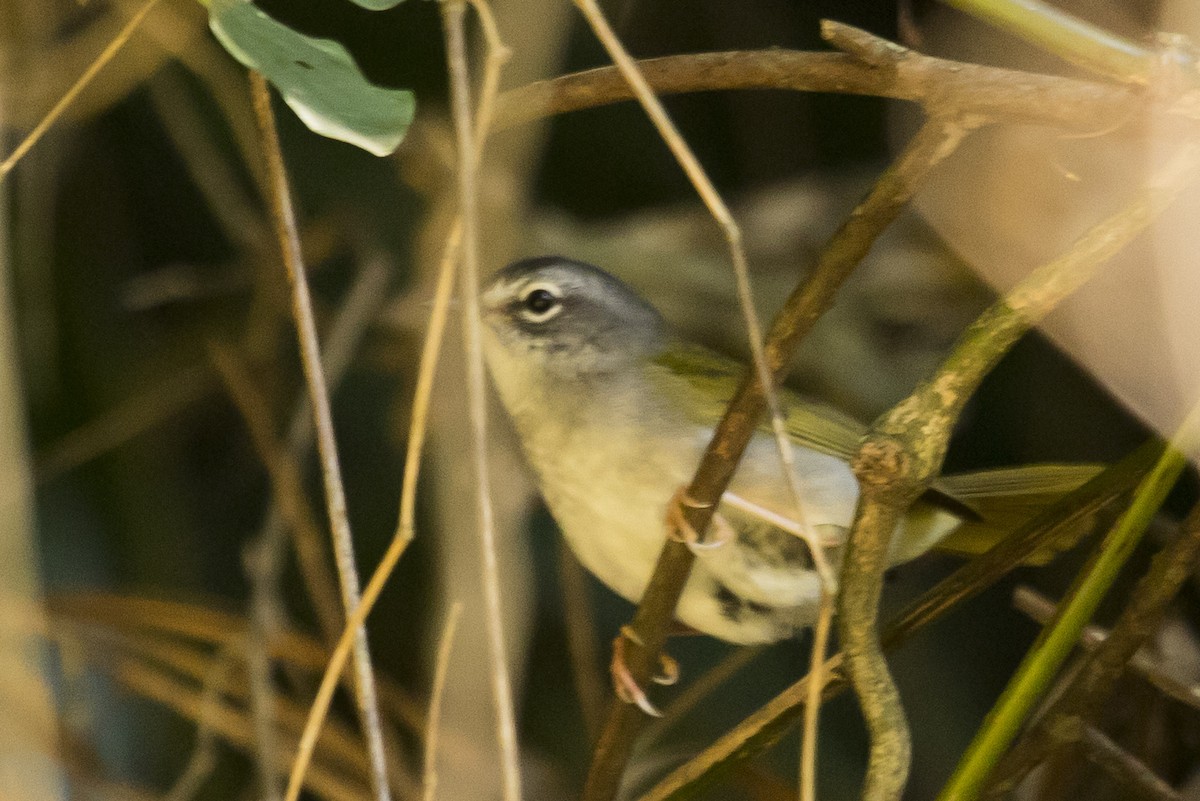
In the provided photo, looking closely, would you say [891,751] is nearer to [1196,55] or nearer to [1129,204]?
[1129,204]

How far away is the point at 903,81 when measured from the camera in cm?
98

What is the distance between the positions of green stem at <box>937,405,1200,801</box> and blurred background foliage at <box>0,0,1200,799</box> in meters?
1.01

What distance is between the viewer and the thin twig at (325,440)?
1.03 metres

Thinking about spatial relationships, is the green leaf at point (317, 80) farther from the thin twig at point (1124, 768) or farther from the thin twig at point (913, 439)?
the thin twig at point (1124, 768)

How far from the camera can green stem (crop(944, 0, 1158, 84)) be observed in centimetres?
92

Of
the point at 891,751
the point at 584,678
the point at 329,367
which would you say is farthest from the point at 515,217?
the point at 891,751

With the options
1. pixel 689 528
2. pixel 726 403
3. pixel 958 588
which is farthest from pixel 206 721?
pixel 958 588

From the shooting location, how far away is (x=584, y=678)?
6.46 feet

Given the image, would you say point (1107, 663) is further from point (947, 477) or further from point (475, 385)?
point (475, 385)

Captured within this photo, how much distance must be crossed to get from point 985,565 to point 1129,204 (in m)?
0.41

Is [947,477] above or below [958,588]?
above

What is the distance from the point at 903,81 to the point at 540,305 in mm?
809

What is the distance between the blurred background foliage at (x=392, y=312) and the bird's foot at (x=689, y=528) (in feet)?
1.90

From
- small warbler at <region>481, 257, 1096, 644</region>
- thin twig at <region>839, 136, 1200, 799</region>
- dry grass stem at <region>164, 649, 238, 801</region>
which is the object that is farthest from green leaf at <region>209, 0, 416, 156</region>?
dry grass stem at <region>164, 649, 238, 801</region>
